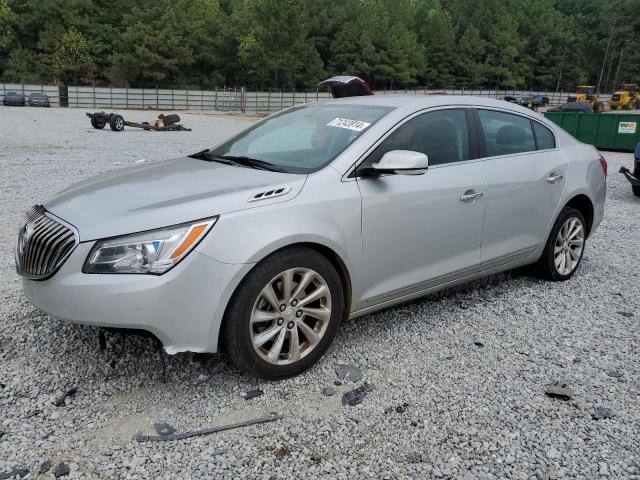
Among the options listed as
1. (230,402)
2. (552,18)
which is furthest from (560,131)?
(552,18)

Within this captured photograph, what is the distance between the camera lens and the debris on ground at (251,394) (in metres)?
3.04

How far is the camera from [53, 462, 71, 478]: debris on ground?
7.91 feet

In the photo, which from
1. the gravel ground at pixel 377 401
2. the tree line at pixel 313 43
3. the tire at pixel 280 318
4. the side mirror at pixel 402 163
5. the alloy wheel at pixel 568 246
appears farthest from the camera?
the tree line at pixel 313 43

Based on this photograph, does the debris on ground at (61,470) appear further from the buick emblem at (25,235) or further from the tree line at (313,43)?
the tree line at (313,43)

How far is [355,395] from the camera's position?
3102 millimetres

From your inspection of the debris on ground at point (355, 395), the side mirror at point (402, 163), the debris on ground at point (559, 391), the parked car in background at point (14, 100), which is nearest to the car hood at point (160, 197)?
the side mirror at point (402, 163)

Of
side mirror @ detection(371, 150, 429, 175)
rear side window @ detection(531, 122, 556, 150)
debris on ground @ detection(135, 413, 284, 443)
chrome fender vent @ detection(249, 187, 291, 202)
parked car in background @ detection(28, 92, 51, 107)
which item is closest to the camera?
debris on ground @ detection(135, 413, 284, 443)

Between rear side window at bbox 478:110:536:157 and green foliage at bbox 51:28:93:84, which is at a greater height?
green foliage at bbox 51:28:93:84

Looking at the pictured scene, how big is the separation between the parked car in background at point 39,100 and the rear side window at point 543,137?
47.4 metres

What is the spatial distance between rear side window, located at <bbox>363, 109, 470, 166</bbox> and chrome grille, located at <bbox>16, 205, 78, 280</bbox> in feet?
5.87

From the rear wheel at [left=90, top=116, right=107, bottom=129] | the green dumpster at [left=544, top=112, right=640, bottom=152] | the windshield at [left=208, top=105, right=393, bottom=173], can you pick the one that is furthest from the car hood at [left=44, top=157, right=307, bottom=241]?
the rear wheel at [left=90, top=116, right=107, bottom=129]

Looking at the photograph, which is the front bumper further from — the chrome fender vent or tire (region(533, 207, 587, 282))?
tire (region(533, 207, 587, 282))

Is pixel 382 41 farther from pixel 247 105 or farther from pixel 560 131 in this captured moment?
pixel 560 131

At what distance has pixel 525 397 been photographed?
3.11 meters
